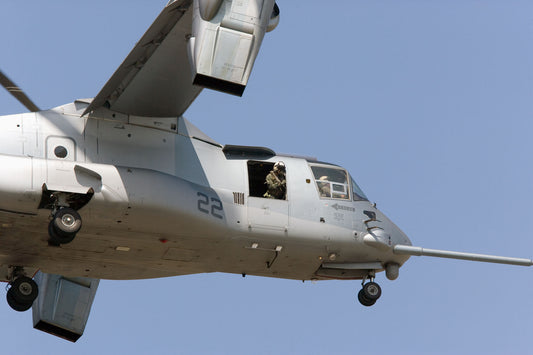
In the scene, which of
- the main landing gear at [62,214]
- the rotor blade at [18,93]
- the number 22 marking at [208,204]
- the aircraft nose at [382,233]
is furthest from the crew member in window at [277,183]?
the rotor blade at [18,93]

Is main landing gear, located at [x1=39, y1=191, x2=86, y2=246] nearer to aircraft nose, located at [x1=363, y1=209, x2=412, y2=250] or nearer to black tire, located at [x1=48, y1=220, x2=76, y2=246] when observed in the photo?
black tire, located at [x1=48, y1=220, x2=76, y2=246]

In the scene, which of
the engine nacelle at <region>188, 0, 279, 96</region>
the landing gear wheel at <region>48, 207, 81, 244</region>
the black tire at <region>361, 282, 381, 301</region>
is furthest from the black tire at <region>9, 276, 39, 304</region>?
the black tire at <region>361, 282, 381, 301</region>

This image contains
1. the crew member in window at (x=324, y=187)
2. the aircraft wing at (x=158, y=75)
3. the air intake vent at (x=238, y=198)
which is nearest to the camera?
→ the aircraft wing at (x=158, y=75)

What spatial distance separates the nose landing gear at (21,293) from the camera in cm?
2677

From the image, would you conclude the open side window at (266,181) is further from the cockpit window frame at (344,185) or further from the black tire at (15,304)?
the black tire at (15,304)

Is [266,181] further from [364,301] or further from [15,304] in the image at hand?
[15,304]

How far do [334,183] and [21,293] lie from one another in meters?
7.47

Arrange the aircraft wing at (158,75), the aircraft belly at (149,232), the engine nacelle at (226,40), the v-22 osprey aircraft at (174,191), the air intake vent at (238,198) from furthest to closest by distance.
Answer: the air intake vent at (238,198)
the aircraft wing at (158,75)
the aircraft belly at (149,232)
the v-22 osprey aircraft at (174,191)
the engine nacelle at (226,40)

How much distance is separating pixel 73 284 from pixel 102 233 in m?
5.57

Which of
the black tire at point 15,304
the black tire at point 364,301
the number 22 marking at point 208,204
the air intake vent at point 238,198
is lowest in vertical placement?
the black tire at point 15,304

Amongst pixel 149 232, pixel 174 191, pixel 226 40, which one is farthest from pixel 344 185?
pixel 226 40

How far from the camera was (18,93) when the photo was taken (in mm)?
24703

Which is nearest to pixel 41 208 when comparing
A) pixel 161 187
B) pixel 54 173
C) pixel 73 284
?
pixel 54 173

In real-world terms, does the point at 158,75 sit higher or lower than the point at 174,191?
higher
